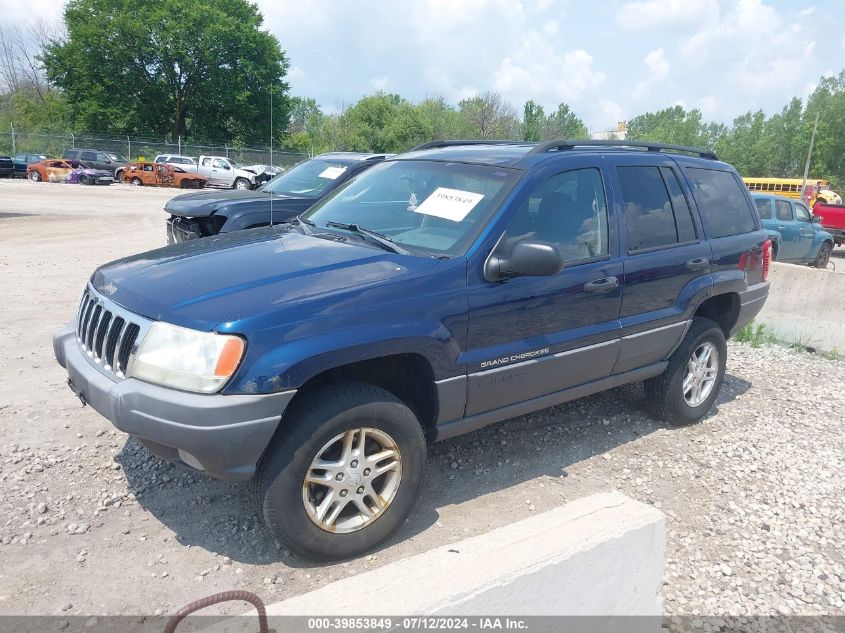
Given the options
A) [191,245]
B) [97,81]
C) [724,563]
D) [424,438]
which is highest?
[97,81]

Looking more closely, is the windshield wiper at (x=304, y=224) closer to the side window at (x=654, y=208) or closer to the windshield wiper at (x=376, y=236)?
the windshield wiper at (x=376, y=236)

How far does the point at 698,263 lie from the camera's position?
4773 millimetres

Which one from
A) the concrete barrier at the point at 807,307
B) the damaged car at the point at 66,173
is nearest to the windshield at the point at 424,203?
the concrete barrier at the point at 807,307

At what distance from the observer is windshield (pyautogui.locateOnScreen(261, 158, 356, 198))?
852 cm

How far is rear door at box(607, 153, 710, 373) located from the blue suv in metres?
0.02

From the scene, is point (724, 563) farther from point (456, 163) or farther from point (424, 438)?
point (456, 163)

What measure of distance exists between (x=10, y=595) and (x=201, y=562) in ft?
2.54

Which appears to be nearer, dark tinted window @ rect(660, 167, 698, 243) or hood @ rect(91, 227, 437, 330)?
hood @ rect(91, 227, 437, 330)

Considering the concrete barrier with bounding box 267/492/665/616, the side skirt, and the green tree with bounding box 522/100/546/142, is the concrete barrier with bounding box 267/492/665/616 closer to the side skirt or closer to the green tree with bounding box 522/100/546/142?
the side skirt

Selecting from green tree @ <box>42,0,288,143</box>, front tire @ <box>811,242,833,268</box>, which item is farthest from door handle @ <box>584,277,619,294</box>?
green tree @ <box>42,0,288,143</box>

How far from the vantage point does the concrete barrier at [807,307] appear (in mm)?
8367

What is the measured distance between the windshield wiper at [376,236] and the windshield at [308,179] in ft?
14.0

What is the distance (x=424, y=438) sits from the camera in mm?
3352

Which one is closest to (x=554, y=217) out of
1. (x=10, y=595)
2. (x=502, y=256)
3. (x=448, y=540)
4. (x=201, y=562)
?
(x=502, y=256)
